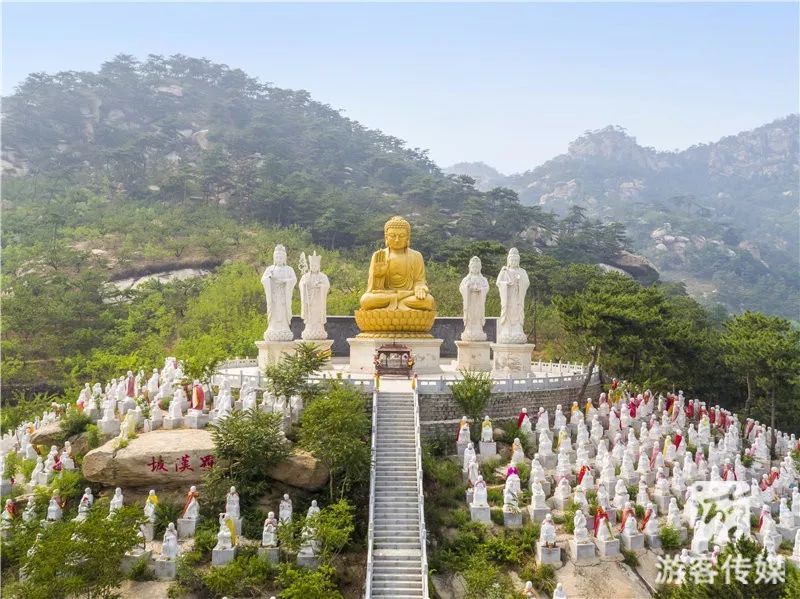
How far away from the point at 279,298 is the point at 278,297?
0.05 m

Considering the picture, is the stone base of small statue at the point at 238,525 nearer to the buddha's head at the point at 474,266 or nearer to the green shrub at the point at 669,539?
the green shrub at the point at 669,539

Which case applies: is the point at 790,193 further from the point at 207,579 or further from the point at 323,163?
the point at 207,579

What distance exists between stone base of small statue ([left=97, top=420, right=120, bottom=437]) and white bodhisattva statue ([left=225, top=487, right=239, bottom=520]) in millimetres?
4877

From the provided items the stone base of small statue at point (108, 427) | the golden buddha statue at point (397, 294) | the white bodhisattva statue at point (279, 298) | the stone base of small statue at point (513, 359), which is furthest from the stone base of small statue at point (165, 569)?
the stone base of small statue at point (513, 359)

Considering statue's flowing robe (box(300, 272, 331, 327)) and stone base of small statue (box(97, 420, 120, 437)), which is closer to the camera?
stone base of small statue (box(97, 420, 120, 437))

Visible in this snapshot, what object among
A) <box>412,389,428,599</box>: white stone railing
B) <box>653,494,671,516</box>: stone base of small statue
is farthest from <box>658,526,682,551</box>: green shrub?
<box>412,389,428,599</box>: white stone railing

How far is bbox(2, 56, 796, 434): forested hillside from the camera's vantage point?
104 feet

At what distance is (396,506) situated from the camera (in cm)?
1627

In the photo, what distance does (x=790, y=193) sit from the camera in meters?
153

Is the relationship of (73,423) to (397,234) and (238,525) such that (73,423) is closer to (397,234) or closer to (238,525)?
(238,525)

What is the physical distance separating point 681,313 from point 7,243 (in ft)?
150

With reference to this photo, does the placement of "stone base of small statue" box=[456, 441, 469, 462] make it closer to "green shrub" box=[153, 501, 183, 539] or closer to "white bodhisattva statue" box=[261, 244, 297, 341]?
"green shrub" box=[153, 501, 183, 539]

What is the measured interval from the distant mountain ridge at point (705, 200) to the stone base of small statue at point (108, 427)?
3339 inches

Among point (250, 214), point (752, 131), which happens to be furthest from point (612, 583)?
point (752, 131)
